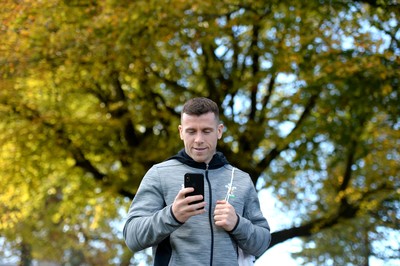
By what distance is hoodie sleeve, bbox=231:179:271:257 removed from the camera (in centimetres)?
400

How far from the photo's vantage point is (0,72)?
508 inches

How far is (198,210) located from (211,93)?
36.1 feet

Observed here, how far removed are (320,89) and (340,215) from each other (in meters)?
3.11

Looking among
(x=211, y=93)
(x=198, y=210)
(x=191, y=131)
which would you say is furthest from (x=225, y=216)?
(x=211, y=93)

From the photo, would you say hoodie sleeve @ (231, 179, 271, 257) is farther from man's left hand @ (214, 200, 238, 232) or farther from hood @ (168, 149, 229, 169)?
hood @ (168, 149, 229, 169)

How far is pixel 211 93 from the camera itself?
14.7m

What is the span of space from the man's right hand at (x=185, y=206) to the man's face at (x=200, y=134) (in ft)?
1.30

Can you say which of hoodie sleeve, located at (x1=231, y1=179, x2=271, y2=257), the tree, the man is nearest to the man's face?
the man

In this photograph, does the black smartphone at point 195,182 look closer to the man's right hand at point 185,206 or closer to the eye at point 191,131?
the man's right hand at point 185,206

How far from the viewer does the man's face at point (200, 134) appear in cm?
408

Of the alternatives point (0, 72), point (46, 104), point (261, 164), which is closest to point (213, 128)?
point (0, 72)

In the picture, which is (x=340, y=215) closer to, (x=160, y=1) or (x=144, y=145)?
(x=144, y=145)

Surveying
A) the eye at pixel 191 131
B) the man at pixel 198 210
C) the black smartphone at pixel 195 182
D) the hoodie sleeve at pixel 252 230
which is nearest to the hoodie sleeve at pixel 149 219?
the man at pixel 198 210

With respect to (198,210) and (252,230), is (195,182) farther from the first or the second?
(252,230)
